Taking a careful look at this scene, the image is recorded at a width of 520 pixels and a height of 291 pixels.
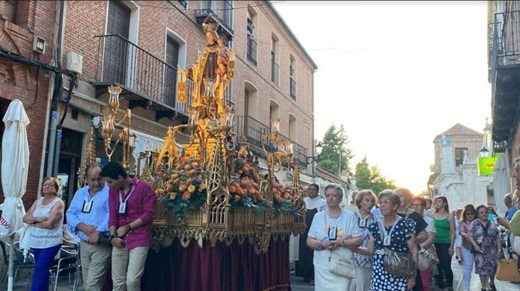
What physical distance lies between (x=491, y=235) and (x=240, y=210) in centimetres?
464

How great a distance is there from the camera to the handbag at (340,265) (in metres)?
4.37

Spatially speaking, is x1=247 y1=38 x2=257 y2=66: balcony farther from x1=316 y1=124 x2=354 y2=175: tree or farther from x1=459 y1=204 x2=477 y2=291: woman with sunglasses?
x1=316 y1=124 x2=354 y2=175: tree

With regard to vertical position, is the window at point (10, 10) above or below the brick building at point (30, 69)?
above

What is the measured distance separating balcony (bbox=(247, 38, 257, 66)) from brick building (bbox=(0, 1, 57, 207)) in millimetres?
9777

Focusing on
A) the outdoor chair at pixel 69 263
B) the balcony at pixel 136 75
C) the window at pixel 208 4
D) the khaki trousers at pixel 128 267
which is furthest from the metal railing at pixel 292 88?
the khaki trousers at pixel 128 267

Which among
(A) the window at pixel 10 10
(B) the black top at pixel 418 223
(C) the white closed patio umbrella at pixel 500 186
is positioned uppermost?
(A) the window at pixel 10 10

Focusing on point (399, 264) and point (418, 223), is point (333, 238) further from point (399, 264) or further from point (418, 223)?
point (418, 223)

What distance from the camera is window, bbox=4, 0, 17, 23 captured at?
8328 mm

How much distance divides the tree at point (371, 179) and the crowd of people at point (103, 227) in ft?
150

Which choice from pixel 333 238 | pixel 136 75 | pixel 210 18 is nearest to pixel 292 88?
pixel 210 18

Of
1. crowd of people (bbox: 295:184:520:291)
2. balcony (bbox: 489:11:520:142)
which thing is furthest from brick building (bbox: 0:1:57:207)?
balcony (bbox: 489:11:520:142)

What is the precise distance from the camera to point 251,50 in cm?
1820

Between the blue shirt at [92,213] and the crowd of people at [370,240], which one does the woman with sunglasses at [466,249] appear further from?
the blue shirt at [92,213]

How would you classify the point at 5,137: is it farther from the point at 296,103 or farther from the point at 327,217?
the point at 296,103
